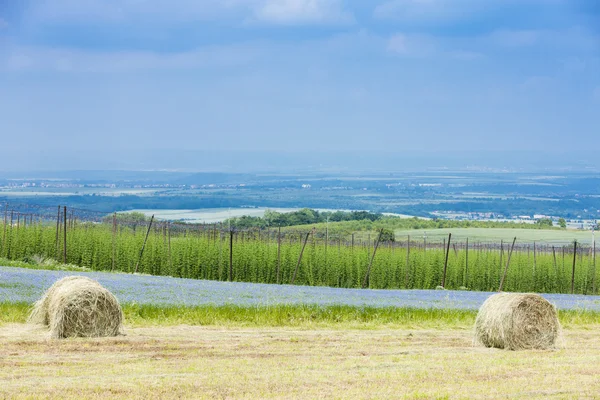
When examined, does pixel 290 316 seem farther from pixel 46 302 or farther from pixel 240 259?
pixel 240 259

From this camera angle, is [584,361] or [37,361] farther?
[584,361]

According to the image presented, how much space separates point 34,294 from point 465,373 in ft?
32.8

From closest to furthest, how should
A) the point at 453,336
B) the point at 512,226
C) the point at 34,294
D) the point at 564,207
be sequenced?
1. the point at 453,336
2. the point at 34,294
3. the point at 512,226
4. the point at 564,207

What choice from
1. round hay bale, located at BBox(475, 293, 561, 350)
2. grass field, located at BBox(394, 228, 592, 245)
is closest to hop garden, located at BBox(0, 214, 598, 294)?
round hay bale, located at BBox(475, 293, 561, 350)

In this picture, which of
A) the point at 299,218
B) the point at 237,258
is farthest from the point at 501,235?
the point at 237,258

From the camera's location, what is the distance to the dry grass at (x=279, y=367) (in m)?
11.1

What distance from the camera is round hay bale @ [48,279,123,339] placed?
1494cm

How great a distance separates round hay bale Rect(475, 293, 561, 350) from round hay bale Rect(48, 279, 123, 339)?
6084 millimetres

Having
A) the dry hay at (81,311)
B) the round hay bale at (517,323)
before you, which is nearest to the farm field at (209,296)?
the dry hay at (81,311)

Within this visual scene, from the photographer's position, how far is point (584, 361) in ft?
47.2

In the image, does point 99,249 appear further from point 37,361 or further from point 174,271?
point 37,361

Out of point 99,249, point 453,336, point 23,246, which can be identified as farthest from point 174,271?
point 453,336

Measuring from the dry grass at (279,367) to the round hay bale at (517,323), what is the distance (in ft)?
0.99

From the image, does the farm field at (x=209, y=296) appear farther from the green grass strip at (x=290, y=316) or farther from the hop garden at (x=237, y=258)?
the hop garden at (x=237, y=258)
